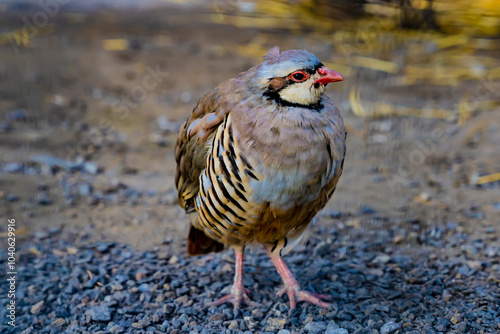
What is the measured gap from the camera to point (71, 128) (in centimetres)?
707

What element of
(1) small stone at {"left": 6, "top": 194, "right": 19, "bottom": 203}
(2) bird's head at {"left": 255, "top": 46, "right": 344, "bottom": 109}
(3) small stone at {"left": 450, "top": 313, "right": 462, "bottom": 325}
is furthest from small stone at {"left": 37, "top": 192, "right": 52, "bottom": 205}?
(3) small stone at {"left": 450, "top": 313, "right": 462, "bottom": 325}

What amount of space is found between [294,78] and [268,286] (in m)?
1.67

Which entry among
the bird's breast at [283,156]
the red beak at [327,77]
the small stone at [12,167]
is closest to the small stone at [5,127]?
the small stone at [12,167]

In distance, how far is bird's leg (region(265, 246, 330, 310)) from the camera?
3.67m

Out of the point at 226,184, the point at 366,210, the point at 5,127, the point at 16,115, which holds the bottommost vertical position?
the point at 366,210

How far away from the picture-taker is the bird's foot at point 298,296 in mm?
3650

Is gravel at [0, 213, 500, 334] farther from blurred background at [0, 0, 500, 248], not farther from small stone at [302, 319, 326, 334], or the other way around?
blurred background at [0, 0, 500, 248]

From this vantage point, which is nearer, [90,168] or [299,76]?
[299,76]

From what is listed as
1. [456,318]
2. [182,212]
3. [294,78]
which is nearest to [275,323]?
[456,318]

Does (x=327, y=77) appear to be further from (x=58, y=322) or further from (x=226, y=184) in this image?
(x=58, y=322)

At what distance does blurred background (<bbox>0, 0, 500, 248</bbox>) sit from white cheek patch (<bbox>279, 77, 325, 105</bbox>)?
2.01 m

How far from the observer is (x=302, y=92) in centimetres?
308

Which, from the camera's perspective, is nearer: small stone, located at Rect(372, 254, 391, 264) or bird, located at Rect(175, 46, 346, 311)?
bird, located at Rect(175, 46, 346, 311)

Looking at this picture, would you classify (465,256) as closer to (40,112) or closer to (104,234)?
(104,234)
